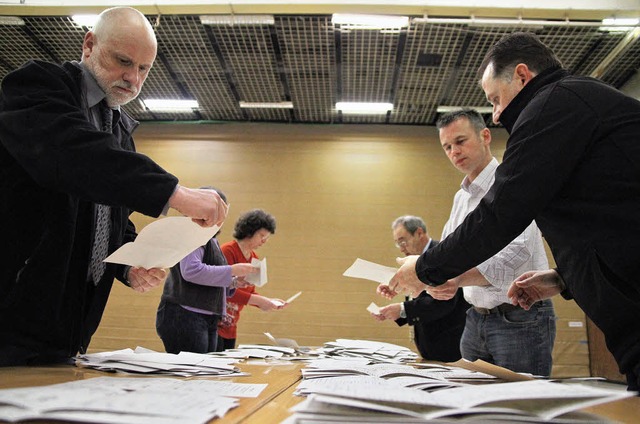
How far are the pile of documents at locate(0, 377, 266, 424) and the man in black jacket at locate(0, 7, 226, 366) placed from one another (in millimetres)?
385

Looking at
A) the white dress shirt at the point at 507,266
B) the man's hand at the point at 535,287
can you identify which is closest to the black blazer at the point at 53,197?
the man's hand at the point at 535,287

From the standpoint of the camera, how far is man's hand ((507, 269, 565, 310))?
1398 mm

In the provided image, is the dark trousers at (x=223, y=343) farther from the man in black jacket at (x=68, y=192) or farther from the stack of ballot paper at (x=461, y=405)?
the stack of ballot paper at (x=461, y=405)

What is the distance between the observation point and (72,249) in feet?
3.80

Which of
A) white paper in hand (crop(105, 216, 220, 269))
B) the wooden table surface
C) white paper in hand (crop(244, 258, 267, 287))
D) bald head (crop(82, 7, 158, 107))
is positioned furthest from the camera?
white paper in hand (crop(244, 258, 267, 287))

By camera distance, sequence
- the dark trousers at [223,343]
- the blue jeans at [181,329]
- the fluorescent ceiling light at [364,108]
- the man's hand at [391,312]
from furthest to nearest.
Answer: the fluorescent ceiling light at [364,108] → the dark trousers at [223,343] → the man's hand at [391,312] → the blue jeans at [181,329]

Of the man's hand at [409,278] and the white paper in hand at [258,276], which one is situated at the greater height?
the white paper in hand at [258,276]

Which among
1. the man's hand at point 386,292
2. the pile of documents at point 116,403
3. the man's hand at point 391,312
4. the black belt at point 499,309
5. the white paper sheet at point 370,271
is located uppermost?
the white paper sheet at point 370,271

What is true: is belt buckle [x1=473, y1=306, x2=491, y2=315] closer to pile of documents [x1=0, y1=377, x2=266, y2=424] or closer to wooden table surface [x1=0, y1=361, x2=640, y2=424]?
wooden table surface [x1=0, y1=361, x2=640, y2=424]

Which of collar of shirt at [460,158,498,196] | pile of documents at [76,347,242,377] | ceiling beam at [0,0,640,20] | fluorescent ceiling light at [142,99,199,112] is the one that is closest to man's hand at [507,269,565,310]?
collar of shirt at [460,158,498,196]

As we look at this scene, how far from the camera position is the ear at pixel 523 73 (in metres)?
1.34

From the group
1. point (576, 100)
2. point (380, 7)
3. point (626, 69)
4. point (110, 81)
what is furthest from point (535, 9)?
point (110, 81)

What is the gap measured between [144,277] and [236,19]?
309 centimetres

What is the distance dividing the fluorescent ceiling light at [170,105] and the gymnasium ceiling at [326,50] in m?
0.10
